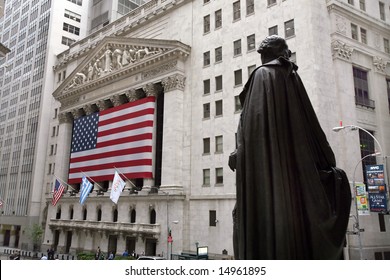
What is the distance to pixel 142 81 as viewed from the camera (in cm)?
4675

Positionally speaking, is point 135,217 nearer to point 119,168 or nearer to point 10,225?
point 119,168

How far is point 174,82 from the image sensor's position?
42.8 metres

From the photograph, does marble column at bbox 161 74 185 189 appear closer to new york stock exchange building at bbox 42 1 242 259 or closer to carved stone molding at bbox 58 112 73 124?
new york stock exchange building at bbox 42 1 242 259

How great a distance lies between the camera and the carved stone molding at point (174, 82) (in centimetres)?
4275

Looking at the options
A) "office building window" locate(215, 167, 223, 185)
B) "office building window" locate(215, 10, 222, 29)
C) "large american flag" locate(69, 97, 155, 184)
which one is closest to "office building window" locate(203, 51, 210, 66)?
→ "office building window" locate(215, 10, 222, 29)

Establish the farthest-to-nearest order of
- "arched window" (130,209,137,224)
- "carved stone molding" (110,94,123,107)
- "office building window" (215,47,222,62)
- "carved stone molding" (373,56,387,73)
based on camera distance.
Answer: "carved stone molding" (110,94,123,107) → "arched window" (130,209,137,224) → "office building window" (215,47,222,62) → "carved stone molding" (373,56,387,73)

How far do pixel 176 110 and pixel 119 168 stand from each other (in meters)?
10.5

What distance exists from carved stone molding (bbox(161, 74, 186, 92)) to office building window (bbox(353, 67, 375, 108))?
1841 cm

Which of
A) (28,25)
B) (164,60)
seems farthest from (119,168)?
(28,25)

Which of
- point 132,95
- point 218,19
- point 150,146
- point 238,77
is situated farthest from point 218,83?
point 132,95

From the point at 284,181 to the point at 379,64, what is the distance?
3864 cm

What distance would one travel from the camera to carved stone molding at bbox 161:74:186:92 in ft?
140

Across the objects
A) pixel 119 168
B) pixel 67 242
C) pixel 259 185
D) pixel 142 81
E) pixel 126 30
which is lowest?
pixel 67 242

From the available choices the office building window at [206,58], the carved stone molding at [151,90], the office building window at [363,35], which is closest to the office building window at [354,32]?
the office building window at [363,35]
